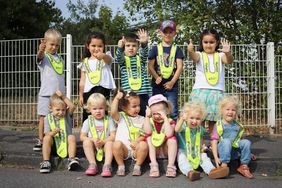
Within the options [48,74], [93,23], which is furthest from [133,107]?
[93,23]

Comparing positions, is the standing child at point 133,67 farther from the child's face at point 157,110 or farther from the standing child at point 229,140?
the standing child at point 229,140

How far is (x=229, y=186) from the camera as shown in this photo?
4551 mm

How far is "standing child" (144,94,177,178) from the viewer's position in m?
4.96

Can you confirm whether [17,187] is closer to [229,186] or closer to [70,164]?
[70,164]

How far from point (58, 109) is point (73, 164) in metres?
0.77

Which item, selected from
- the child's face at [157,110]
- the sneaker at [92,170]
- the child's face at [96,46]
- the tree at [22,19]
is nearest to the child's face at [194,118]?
the child's face at [157,110]

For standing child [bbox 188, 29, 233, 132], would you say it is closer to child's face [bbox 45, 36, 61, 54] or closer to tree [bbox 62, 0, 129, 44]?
child's face [bbox 45, 36, 61, 54]

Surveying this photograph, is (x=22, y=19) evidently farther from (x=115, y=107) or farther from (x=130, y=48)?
(x=115, y=107)

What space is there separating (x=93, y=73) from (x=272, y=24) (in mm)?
6348

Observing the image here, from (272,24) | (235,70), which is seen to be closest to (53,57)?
(235,70)

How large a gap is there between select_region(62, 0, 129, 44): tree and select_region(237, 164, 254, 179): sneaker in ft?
33.6

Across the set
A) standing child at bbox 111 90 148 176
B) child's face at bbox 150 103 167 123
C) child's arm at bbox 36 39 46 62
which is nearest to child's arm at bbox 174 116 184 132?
child's face at bbox 150 103 167 123

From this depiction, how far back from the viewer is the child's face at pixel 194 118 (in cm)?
502

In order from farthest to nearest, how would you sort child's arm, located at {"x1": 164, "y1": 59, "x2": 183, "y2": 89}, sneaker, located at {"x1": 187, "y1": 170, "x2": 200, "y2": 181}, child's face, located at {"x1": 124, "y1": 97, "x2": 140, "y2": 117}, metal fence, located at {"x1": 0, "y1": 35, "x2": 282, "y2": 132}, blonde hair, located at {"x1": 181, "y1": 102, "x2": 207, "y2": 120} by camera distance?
metal fence, located at {"x1": 0, "y1": 35, "x2": 282, "y2": 132}
child's arm, located at {"x1": 164, "y1": 59, "x2": 183, "y2": 89}
child's face, located at {"x1": 124, "y1": 97, "x2": 140, "y2": 117}
blonde hair, located at {"x1": 181, "y1": 102, "x2": 207, "y2": 120}
sneaker, located at {"x1": 187, "y1": 170, "x2": 200, "y2": 181}
